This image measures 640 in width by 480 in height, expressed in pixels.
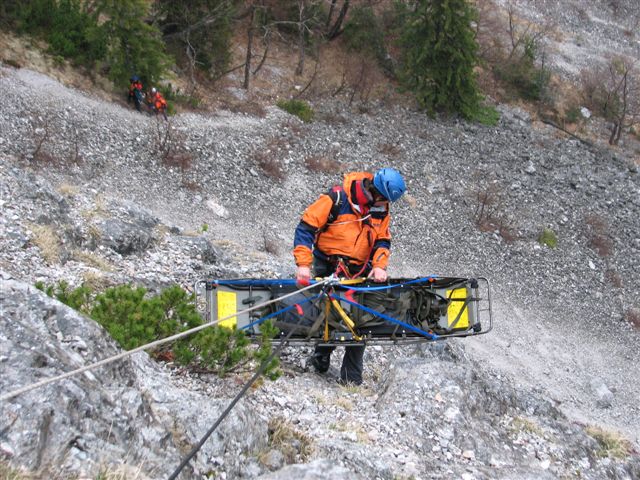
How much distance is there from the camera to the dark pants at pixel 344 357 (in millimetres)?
6570

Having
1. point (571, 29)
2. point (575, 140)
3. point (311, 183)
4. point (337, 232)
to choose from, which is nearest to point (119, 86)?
point (311, 183)

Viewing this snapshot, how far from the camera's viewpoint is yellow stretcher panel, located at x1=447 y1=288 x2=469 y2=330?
710 cm

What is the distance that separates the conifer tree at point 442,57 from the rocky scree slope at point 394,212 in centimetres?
99

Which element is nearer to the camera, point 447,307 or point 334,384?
point 334,384

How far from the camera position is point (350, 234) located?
6383 mm

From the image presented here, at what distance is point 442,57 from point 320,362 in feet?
58.6

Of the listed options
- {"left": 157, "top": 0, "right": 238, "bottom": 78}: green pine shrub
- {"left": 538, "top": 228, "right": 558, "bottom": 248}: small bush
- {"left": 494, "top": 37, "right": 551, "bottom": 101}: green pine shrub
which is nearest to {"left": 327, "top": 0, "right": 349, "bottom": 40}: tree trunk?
{"left": 157, "top": 0, "right": 238, "bottom": 78}: green pine shrub

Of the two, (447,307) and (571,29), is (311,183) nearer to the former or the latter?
(447,307)

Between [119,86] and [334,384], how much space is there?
524 inches

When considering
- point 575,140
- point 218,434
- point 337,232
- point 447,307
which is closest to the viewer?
point 218,434

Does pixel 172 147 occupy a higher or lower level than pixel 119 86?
lower

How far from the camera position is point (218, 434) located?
159 inches

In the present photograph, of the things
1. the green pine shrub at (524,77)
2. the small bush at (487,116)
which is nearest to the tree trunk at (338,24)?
the small bush at (487,116)

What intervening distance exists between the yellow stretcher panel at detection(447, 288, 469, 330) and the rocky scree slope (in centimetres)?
117
